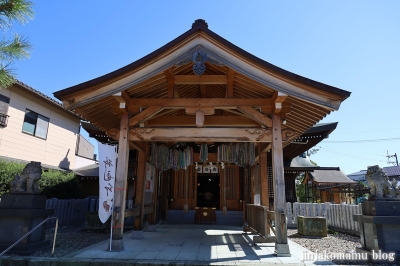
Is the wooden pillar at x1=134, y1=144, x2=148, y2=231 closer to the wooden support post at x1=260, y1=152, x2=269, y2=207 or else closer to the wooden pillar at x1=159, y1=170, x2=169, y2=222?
the wooden pillar at x1=159, y1=170, x2=169, y2=222

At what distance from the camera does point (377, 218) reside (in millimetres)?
5371

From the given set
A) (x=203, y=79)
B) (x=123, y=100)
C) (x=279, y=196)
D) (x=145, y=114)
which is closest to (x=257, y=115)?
(x=203, y=79)

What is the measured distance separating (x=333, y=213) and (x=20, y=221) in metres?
11.9

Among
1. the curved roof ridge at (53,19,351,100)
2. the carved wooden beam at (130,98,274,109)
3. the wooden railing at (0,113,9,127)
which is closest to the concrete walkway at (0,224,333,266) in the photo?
the carved wooden beam at (130,98,274,109)

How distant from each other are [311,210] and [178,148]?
783 cm

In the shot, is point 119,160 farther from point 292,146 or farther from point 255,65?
point 292,146

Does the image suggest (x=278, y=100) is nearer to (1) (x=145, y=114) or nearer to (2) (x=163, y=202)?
(1) (x=145, y=114)

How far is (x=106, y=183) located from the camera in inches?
256

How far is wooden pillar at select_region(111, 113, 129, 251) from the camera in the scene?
6309 millimetres

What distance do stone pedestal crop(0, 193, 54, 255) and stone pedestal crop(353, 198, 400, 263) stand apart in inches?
300

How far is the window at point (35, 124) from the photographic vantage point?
1508cm

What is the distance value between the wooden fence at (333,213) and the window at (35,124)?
610 inches

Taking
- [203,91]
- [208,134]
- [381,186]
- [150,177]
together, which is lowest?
[381,186]

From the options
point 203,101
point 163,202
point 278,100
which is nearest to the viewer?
point 278,100
